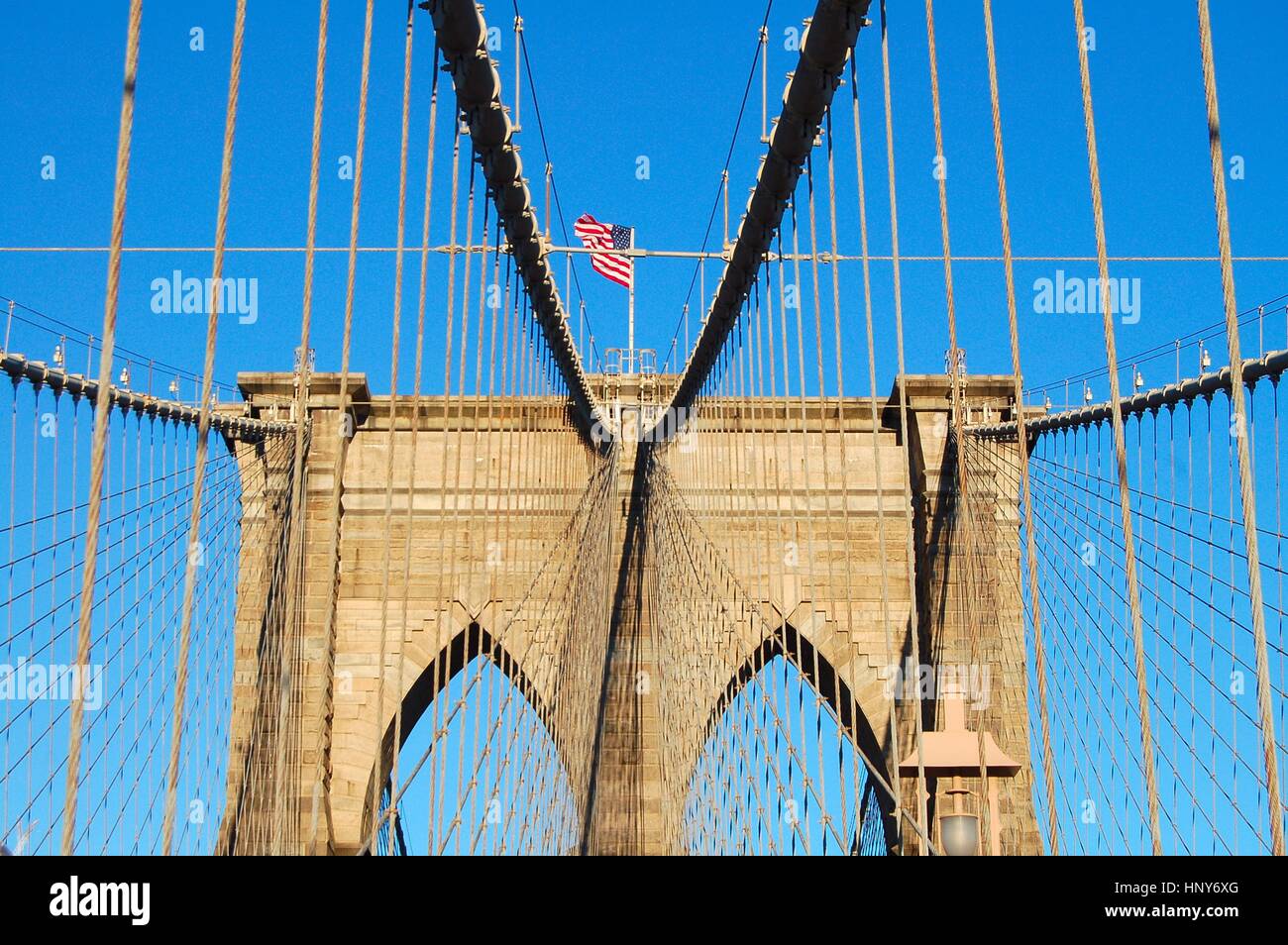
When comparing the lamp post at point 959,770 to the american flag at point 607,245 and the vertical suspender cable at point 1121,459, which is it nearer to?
the vertical suspender cable at point 1121,459

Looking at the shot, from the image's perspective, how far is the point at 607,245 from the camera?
63.4 feet

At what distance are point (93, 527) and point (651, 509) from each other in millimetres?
13422

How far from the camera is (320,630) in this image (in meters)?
14.4

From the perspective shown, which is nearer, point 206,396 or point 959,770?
point 206,396

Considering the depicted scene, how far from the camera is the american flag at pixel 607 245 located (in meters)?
19.3

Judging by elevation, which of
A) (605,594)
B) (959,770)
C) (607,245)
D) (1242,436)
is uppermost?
(607,245)

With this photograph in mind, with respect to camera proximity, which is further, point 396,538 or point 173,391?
point 396,538

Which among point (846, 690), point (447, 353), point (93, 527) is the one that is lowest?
point (846, 690)

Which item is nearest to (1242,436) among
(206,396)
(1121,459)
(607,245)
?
(1121,459)

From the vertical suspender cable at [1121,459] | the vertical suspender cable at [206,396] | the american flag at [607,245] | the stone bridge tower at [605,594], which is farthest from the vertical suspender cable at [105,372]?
the american flag at [607,245]

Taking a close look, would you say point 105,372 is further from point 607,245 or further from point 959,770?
point 607,245

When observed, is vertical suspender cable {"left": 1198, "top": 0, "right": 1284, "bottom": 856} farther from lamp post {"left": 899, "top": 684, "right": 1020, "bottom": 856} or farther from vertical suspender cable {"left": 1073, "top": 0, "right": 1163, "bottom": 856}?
lamp post {"left": 899, "top": 684, "right": 1020, "bottom": 856}
